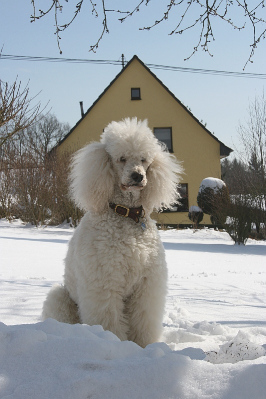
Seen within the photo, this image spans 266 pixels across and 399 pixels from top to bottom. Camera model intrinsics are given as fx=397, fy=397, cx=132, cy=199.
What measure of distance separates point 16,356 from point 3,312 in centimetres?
168

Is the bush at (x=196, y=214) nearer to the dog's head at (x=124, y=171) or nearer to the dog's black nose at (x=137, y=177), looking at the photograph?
the dog's head at (x=124, y=171)

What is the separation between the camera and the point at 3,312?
3.09 meters

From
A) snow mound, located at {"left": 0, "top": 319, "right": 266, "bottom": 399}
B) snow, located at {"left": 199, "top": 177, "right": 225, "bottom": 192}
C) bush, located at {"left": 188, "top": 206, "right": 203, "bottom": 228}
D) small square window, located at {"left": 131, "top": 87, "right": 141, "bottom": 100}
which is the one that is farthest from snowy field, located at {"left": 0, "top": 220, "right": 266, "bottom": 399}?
small square window, located at {"left": 131, "top": 87, "right": 141, "bottom": 100}

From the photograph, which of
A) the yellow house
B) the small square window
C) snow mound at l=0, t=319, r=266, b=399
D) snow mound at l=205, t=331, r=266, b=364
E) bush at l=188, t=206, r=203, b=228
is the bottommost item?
bush at l=188, t=206, r=203, b=228

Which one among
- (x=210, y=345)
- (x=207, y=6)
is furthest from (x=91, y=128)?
(x=210, y=345)

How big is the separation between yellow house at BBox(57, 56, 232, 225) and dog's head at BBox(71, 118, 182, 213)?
17.1 m

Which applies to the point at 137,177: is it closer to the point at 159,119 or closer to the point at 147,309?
the point at 147,309

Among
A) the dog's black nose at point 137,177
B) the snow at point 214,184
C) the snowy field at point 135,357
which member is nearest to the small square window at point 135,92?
the snow at point 214,184

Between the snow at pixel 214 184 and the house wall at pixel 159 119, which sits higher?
the house wall at pixel 159 119

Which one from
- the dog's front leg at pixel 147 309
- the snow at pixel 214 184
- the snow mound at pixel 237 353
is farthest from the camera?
the snow at pixel 214 184

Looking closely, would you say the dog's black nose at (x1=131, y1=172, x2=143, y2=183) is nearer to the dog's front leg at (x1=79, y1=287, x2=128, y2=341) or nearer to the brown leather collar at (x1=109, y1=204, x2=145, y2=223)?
the brown leather collar at (x1=109, y1=204, x2=145, y2=223)

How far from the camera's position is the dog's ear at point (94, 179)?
9.27 feet

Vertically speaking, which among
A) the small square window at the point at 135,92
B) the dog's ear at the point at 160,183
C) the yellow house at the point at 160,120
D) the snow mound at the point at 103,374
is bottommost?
the snow mound at the point at 103,374

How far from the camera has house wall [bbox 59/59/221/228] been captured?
65.9ft
